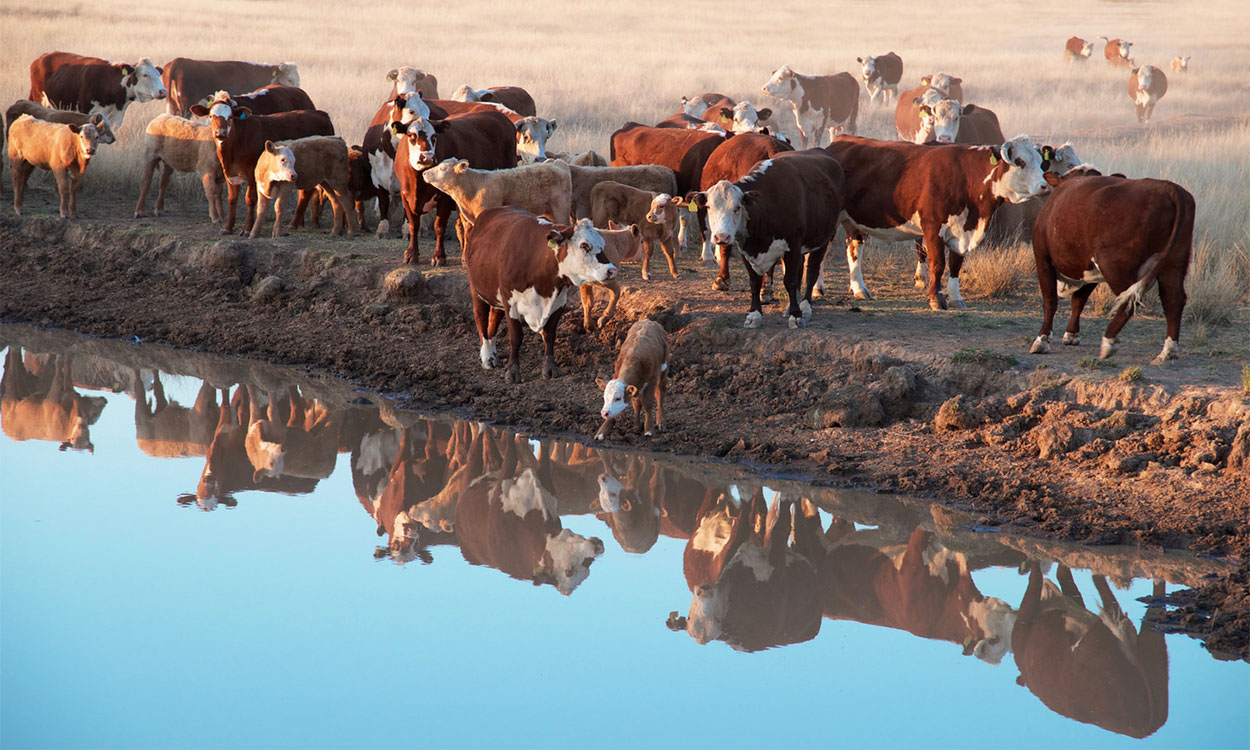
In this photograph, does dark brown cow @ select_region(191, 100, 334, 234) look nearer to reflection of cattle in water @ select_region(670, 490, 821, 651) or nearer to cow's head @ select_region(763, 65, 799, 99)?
reflection of cattle in water @ select_region(670, 490, 821, 651)

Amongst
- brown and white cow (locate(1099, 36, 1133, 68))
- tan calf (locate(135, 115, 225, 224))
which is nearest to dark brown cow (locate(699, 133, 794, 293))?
tan calf (locate(135, 115, 225, 224))

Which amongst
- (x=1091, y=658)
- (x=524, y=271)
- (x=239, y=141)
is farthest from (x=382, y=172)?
(x=1091, y=658)

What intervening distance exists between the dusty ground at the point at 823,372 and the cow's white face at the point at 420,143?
1.05 m

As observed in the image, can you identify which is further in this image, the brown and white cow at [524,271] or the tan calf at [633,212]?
the tan calf at [633,212]

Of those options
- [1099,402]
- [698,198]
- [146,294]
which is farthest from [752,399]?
[146,294]

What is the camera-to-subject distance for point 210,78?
21.4 metres

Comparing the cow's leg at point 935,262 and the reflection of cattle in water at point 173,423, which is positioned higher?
the cow's leg at point 935,262

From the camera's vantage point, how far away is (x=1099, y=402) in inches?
335

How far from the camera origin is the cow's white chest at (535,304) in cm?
980

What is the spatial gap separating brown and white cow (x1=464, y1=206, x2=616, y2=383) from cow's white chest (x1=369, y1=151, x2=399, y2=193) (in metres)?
3.59

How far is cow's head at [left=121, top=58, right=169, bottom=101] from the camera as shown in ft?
63.5

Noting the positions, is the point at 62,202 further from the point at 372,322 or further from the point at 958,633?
the point at 958,633

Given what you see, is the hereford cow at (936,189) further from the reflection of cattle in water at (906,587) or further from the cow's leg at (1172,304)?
the reflection of cattle in water at (906,587)

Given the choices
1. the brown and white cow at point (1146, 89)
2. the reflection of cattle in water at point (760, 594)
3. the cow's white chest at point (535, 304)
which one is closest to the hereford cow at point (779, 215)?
the cow's white chest at point (535, 304)
